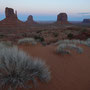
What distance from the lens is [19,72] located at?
2.63m

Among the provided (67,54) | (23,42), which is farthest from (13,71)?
(23,42)

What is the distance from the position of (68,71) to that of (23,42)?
5.75 meters

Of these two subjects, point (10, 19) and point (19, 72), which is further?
point (10, 19)

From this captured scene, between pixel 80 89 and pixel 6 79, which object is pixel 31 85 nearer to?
pixel 6 79

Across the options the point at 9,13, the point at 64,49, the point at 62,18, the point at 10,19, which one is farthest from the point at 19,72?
the point at 62,18

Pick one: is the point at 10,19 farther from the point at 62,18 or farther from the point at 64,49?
the point at 64,49

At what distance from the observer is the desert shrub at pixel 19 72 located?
2412 mm

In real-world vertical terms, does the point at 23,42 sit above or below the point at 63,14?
below

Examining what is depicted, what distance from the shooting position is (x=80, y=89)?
2959mm

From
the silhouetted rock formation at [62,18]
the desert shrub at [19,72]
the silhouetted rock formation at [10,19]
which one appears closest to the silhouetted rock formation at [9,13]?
the silhouetted rock formation at [10,19]

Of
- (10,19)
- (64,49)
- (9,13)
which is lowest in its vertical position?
(64,49)

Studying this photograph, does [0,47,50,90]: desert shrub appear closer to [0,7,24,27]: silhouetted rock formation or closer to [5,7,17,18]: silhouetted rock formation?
[0,7,24,27]: silhouetted rock formation

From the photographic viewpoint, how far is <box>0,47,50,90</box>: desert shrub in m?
2.41

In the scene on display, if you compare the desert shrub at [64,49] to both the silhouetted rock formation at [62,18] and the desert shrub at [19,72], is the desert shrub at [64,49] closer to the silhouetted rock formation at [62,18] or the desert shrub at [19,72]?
the desert shrub at [19,72]
